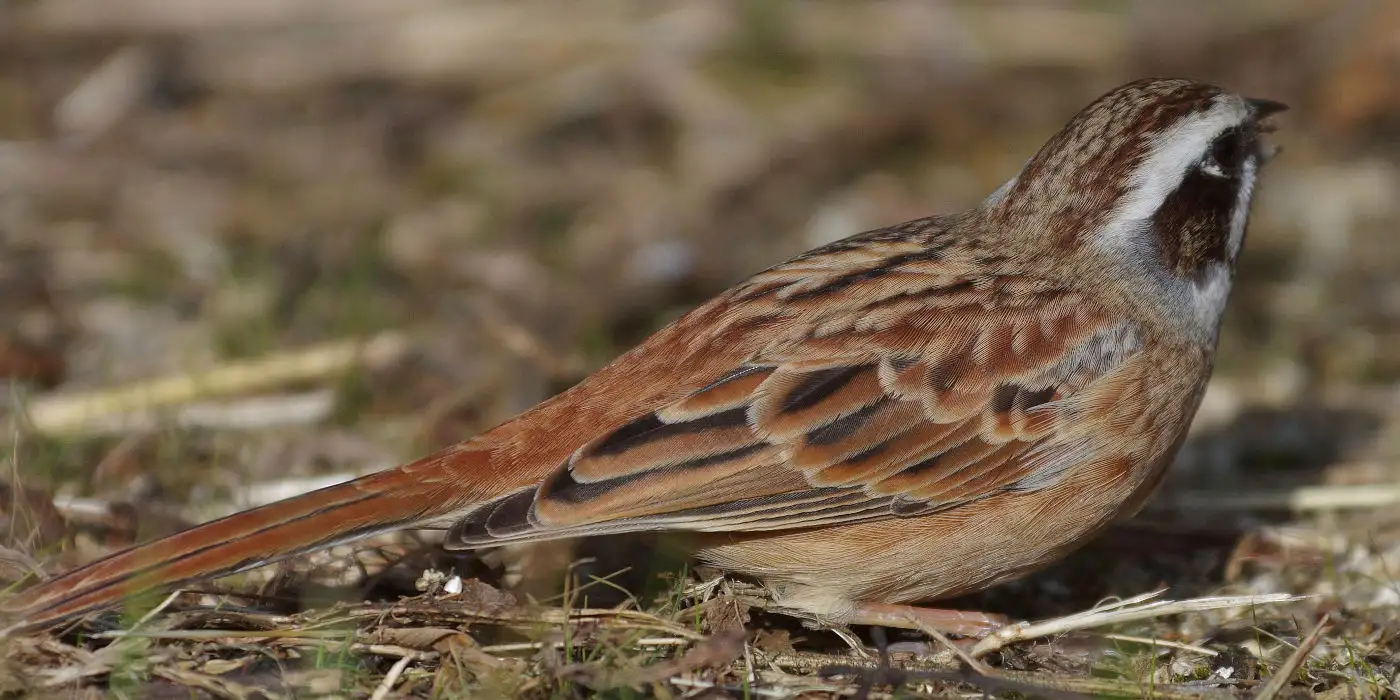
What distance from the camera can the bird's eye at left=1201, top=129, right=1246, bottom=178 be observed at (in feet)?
17.8

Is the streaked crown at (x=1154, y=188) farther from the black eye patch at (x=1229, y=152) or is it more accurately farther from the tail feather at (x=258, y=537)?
the tail feather at (x=258, y=537)

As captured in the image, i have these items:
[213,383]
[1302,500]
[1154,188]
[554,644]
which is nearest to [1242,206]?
[1154,188]

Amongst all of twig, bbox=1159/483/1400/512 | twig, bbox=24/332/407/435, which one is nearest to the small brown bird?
twig, bbox=1159/483/1400/512

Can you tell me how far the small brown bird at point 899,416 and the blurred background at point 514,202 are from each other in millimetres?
1313

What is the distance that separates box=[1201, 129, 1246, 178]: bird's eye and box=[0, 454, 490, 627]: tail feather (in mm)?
2710

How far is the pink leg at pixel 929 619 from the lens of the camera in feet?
16.8

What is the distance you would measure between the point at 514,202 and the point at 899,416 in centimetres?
462

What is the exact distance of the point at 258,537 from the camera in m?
4.44

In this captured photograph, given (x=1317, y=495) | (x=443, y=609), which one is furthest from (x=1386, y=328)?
(x=443, y=609)

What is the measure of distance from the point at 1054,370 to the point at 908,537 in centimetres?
72

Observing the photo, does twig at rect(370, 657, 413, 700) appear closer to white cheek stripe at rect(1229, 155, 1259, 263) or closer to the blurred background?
the blurred background

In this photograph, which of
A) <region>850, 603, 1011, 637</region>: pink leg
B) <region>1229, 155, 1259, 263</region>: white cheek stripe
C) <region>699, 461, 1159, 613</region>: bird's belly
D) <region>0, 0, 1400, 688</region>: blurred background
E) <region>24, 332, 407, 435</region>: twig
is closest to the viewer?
<region>699, 461, 1159, 613</region>: bird's belly

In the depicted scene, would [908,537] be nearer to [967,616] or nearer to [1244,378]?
[967,616]

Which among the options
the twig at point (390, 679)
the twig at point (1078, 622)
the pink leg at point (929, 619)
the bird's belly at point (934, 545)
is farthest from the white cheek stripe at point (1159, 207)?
the twig at point (390, 679)
